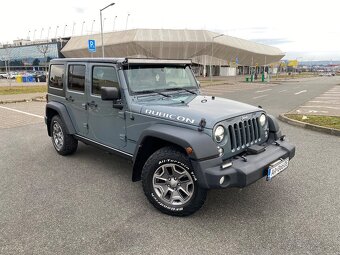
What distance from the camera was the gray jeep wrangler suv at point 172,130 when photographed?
298cm

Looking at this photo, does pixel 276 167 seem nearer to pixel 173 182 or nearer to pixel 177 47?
pixel 173 182

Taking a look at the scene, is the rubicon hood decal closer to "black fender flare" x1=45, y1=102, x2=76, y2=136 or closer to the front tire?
the front tire

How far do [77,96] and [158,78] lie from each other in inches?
62.5

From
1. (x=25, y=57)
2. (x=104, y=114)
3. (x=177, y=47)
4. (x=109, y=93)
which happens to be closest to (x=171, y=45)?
(x=177, y=47)

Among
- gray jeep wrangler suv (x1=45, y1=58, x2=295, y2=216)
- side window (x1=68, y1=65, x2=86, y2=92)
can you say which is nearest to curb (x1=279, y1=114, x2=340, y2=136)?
gray jeep wrangler suv (x1=45, y1=58, x2=295, y2=216)

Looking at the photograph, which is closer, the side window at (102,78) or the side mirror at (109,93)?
the side mirror at (109,93)

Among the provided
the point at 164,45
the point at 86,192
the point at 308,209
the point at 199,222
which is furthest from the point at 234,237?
the point at 164,45

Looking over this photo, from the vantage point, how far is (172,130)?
315 cm

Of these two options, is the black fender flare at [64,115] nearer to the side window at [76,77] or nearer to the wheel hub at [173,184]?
the side window at [76,77]

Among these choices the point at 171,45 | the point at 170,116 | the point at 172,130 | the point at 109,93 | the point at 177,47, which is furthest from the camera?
the point at 177,47

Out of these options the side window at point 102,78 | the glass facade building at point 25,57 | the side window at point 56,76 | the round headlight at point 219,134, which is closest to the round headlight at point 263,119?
the round headlight at point 219,134

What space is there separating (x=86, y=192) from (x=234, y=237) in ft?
7.23

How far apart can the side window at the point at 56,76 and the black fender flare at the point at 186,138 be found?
8.90 ft

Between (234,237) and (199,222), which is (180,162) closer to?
(199,222)
